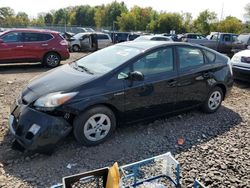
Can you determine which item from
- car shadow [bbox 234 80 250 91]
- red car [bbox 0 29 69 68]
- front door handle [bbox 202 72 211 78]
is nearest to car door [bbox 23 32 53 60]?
red car [bbox 0 29 69 68]

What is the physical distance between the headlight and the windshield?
0.74 meters

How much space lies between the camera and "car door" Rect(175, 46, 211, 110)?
5.06 meters

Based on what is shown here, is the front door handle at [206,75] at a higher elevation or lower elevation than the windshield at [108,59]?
lower

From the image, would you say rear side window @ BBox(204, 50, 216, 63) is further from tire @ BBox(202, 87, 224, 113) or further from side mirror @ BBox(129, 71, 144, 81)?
side mirror @ BBox(129, 71, 144, 81)

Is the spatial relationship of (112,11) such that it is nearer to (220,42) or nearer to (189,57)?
(220,42)

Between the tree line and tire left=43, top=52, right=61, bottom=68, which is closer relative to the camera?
tire left=43, top=52, right=61, bottom=68

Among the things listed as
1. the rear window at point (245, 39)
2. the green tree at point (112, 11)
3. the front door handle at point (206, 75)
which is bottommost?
the rear window at point (245, 39)

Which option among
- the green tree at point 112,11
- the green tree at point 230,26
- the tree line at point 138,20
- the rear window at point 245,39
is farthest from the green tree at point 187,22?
the rear window at point 245,39

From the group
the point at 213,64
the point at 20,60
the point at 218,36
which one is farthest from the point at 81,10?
the point at 213,64

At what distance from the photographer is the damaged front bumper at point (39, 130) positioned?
3693 millimetres

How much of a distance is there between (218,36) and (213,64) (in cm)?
1746

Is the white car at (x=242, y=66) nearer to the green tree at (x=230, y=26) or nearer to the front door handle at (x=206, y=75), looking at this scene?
the front door handle at (x=206, y=75)

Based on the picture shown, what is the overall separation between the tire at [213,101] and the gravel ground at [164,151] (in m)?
0.15

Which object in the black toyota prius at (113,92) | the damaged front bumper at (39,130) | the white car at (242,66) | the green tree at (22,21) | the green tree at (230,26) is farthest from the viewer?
the green tree at (22,21)
